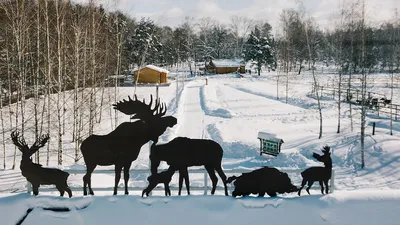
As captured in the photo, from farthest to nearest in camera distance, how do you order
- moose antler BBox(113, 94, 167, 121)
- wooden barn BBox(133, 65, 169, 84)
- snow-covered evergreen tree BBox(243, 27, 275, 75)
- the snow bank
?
1. snow-covered evergreen tree BBox(243, 27, 275, 75)
2. wooden barn BBox(133, 65, 169, 84)
3. moose antler BBox(113, 94, 167, 121)
4. the snow bank

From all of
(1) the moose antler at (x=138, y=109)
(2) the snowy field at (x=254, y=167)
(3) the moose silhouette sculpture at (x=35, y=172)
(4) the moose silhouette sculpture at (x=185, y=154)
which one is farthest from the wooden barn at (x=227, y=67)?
(3) the moose silhouette sculpture at (x=35, y=172)

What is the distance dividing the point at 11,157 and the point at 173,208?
469 inches

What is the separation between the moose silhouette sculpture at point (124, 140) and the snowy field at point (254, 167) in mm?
722

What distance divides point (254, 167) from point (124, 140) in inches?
310

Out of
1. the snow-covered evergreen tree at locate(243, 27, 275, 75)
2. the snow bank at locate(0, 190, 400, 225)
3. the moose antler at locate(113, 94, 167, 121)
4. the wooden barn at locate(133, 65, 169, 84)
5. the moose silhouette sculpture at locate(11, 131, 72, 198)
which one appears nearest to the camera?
the snow bank at locate(0, 190, 400, 225)

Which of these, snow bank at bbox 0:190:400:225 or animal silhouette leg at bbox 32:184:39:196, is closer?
snow bank at bbox 0:190:400:225

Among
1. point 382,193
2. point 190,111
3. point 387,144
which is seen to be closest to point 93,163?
point 382,193

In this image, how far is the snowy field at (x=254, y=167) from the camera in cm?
637

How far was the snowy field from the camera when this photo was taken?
20.9ft

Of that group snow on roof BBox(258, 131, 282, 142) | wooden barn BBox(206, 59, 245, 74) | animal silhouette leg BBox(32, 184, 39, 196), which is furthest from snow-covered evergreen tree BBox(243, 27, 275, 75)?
animal silhouette leg BBox(32, 184, 39, 196)

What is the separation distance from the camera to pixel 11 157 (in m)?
14.8

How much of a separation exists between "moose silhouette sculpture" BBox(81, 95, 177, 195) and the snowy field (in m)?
0.72

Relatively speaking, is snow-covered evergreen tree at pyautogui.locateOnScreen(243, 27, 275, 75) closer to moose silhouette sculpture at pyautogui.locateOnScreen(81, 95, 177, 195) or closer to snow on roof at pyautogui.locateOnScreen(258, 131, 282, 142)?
snow on roof at pyautogui.locateOnScreen(258, 131, 282, 142)

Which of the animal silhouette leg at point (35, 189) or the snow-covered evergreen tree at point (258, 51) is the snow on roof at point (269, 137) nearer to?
the animal silhouette leg at point (35, 189)
